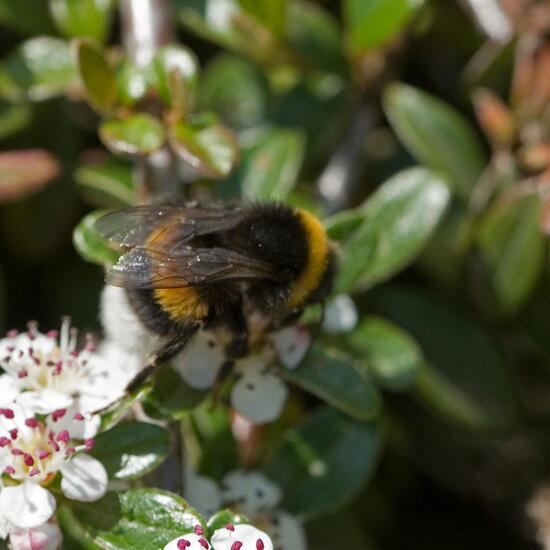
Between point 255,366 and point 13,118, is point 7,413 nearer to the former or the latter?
point 255,366

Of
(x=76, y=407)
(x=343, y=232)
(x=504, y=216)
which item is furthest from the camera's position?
(x=504, y=216)

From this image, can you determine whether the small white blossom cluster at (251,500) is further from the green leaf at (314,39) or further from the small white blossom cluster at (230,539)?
the green leaf at (314,39)

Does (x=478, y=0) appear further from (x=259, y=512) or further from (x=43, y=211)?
(x=259, y=512)

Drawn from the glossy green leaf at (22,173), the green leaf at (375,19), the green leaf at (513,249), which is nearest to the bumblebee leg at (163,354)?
the glossy green leaf at (22,173)

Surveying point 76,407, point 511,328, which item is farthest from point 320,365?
point 511,328

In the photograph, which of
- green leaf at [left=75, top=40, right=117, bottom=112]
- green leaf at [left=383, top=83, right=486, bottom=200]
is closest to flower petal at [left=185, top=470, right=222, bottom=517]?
green leaf at [left=75, top=40, right=117, bottom=112]

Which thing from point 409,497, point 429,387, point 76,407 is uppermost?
point 76,407

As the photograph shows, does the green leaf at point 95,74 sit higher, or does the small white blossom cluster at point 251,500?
the green leaf at point 95,74
